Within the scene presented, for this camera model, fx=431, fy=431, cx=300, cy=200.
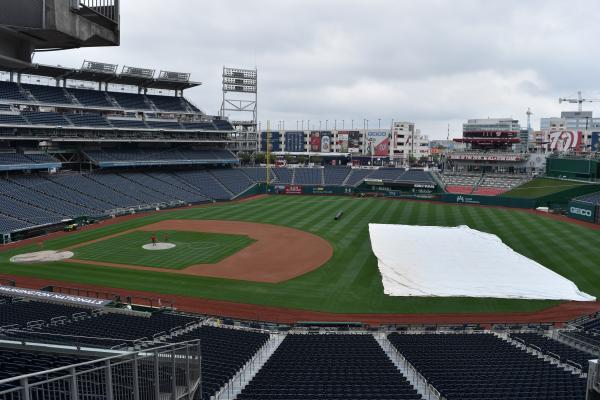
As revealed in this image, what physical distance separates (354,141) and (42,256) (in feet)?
360

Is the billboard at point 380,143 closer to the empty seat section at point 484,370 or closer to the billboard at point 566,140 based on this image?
the billboard at point 566,140

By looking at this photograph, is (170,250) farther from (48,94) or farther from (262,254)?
(48,94)

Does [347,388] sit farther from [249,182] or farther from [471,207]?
[249,182]

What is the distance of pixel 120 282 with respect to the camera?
2955 cm

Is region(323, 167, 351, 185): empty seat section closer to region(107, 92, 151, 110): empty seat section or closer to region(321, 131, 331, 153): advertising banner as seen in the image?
region(107, 92, 151, 110): empty seat section

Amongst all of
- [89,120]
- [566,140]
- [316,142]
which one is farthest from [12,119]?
[316,142]

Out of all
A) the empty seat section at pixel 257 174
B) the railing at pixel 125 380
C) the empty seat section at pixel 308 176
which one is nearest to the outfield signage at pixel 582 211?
the empty seat section at pixel 308 176

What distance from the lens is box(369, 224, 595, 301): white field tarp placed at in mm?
26797

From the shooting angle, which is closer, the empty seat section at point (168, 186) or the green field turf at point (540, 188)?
the green field turf at point (540, 188)

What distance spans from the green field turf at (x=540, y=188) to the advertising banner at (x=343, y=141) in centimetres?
6710

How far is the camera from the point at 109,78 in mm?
70938

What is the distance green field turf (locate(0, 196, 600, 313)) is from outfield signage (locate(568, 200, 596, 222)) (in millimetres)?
4033

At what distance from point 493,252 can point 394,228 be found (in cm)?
1079

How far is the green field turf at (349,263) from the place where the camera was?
26922 mm
